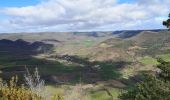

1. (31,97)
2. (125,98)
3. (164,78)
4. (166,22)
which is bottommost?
(125,98)

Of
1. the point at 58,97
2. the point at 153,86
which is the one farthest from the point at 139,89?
Answer: the point at 58,97

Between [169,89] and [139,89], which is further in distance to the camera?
[139,89]

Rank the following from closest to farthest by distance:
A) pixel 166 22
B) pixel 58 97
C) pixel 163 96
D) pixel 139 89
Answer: pixel 58 97 → pixel 166 22 → pixel 163 96 → pixel 139 89

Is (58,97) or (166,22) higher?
(166,22)

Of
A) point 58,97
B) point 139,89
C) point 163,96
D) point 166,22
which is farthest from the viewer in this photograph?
point 139,89

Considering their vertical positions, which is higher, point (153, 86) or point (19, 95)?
point (19, 95)

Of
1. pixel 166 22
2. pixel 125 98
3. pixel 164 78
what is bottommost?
pixel 125 98

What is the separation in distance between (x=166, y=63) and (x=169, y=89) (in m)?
2.60

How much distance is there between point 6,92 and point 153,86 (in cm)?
2240

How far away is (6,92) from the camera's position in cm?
1625

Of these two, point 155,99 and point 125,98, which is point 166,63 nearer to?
point 155,99

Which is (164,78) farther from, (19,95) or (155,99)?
(19,95)

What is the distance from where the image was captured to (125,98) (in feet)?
131

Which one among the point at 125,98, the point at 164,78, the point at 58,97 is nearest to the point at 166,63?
the point at 164,78
